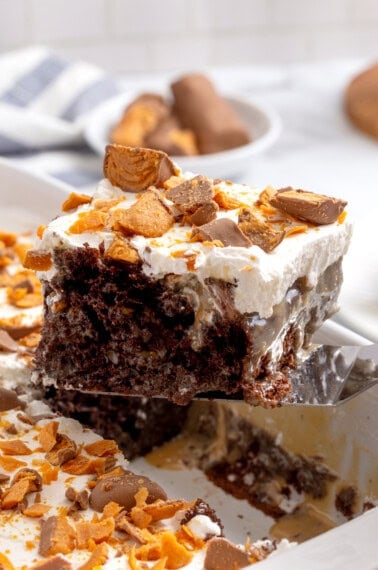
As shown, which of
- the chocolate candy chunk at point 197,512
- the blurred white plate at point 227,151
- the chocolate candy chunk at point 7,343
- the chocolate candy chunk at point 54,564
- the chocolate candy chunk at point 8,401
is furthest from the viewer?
the blurred white plate at point 227,151

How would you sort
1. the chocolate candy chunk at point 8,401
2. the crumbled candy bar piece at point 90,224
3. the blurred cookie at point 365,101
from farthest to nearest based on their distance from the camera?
the blurred cookie at point 365,101 < the chocolate candy chunk at point 8,401 < the crumbled candy bar piece at point 90,224

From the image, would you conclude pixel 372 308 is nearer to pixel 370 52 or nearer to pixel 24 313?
pixel 24 313

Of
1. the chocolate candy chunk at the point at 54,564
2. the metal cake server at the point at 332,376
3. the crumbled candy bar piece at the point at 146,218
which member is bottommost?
the chocolate candy chunk at the point at 54,564

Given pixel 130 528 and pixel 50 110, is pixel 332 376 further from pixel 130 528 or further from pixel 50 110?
pixel 50 110

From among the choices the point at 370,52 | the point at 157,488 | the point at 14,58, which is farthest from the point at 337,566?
the point at 370,52

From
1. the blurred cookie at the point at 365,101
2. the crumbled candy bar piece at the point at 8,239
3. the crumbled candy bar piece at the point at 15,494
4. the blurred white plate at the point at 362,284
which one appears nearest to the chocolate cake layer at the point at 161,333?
the blurred white plate at the point at 362,284

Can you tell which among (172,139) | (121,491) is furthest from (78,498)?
(172,139)

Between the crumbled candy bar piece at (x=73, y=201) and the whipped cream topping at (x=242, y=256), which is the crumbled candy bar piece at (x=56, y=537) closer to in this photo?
the whipped cream topping at (x=242, y=256)

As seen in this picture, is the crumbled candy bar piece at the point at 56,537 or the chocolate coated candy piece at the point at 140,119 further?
the chocolate coated candy piece at the point at 140,119
